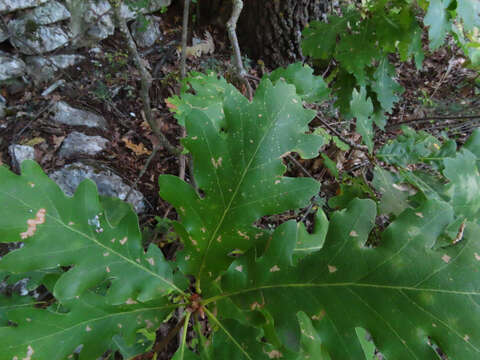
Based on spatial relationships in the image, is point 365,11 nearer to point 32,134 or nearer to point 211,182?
point 211,182

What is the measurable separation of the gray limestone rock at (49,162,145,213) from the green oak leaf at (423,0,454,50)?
205 centimetres

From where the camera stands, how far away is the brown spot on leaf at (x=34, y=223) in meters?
0.82

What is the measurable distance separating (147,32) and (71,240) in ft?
10.5

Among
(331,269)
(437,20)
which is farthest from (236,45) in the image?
(331,269)

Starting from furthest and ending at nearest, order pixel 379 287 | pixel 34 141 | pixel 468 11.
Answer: pixel 34 141 < pixel 468 11 < pixel 379 287

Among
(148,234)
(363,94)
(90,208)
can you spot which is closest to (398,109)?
(363,94)

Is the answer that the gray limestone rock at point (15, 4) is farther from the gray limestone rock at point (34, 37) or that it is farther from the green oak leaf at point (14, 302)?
the green oak leaf at point (14, 302)

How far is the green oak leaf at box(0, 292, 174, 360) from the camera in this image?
84cm

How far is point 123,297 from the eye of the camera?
87cm

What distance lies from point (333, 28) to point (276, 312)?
2.26 m

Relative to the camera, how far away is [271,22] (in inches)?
134

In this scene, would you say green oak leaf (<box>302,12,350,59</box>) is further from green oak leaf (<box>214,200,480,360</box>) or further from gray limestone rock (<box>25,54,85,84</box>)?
gray limestone rock (<box>25,54,85,84</box>)

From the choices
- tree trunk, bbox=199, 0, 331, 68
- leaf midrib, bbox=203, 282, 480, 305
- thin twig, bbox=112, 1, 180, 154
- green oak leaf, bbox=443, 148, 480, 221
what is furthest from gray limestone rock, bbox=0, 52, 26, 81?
green oak leaf, bbox=443, 148, 480, 221

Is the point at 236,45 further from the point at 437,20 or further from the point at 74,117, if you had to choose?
the point at 74,117
